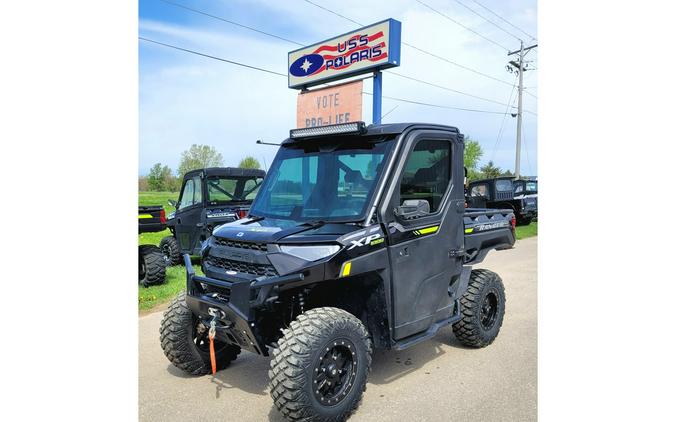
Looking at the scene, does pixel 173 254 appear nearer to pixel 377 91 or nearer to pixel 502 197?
pixel 377 91

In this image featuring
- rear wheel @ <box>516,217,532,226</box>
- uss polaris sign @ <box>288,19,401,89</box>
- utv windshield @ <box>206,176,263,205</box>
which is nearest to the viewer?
uss polaris sign @ <box>288,19,401,89</box>

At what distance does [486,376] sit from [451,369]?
34 centimetres

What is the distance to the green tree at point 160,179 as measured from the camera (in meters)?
25.3

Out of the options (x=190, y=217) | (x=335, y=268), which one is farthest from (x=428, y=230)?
(x=190, y=217)

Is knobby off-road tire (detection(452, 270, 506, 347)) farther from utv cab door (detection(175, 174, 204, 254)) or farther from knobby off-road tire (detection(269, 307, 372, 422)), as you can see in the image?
utv cab door (detection(175, 174, 204, 254))

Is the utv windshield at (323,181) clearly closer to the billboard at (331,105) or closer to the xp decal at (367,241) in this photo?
the xp decal at (367,241)

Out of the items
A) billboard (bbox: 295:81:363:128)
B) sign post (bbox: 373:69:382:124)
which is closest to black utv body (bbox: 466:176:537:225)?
billboard (bbox: 295:81:363:128)

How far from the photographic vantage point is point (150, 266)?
8773 millimetres

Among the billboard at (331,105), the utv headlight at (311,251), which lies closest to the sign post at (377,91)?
the billboard at (331,105)

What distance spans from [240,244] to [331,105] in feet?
27.2

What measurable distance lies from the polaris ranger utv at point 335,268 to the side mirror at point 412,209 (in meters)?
0.01

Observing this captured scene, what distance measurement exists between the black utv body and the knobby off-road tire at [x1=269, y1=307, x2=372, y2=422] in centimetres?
1708

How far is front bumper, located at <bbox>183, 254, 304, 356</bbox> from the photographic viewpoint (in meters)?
3.58
